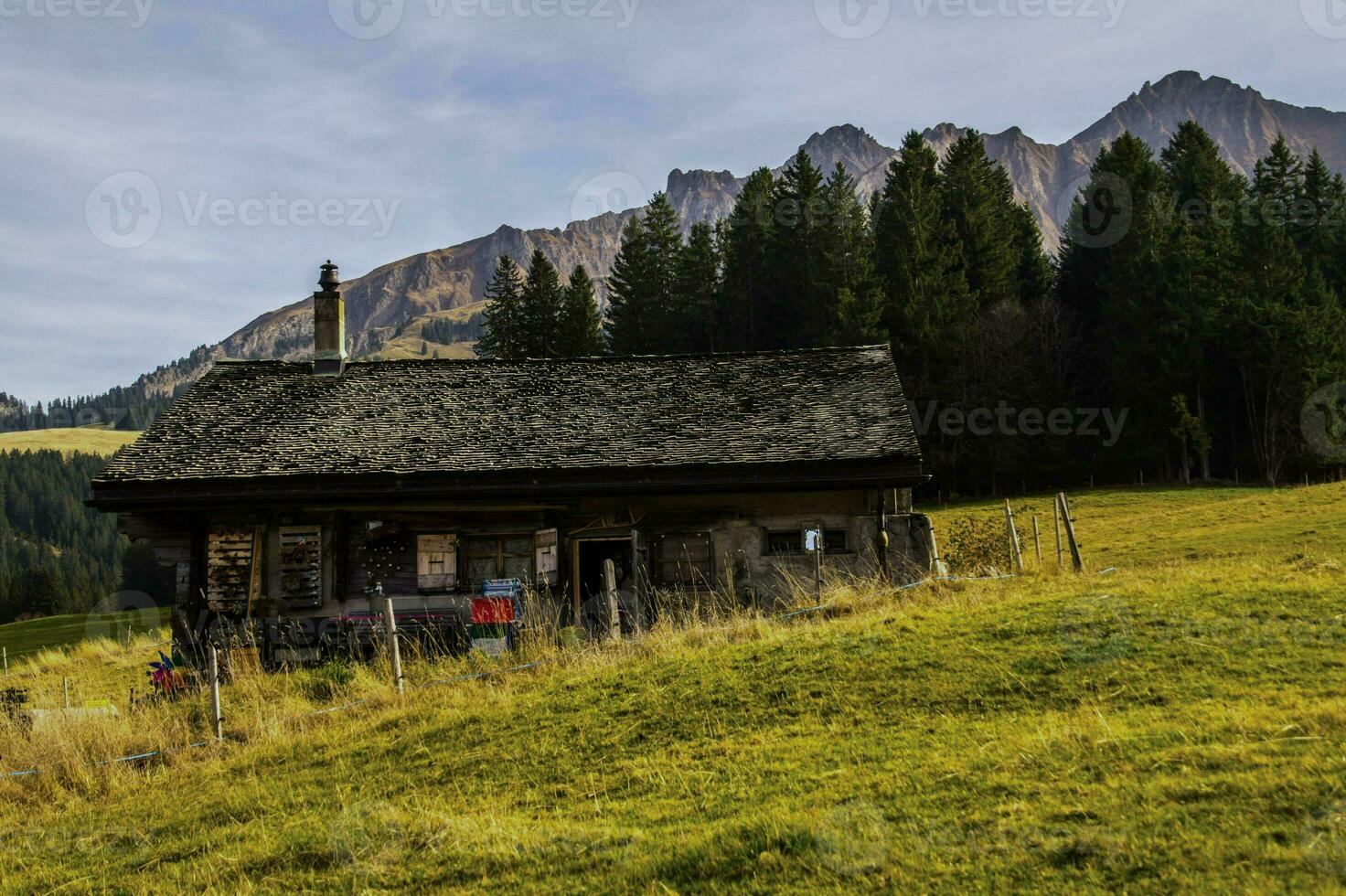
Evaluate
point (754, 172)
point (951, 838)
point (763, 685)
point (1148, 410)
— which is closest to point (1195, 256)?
point (1148, 410)

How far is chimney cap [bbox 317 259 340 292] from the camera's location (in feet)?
71.9

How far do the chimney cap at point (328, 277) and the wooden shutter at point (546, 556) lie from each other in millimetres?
8779

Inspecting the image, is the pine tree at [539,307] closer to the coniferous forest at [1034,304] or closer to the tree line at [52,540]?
the coniferous forest at [1034,304]

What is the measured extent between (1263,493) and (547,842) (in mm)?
37710

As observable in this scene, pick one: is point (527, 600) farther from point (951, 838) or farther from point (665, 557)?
point (951, 838)

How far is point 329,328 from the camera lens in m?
21.9

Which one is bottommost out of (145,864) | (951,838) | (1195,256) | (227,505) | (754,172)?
(145,864)

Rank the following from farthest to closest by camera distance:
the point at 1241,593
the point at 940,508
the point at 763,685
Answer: the point at 940,508
the point at 1241,593
the point at 763,685

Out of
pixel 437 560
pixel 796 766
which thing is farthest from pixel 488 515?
pixel 796 766

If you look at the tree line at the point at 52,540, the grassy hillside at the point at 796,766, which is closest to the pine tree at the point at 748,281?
the grassy hillside at the point at 796,766

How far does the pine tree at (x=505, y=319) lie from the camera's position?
59219 millimetres

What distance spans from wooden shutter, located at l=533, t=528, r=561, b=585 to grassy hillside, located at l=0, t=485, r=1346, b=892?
449 cm

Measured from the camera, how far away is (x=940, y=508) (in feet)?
142

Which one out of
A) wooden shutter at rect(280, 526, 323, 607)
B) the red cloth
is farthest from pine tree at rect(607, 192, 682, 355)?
the red cloth
